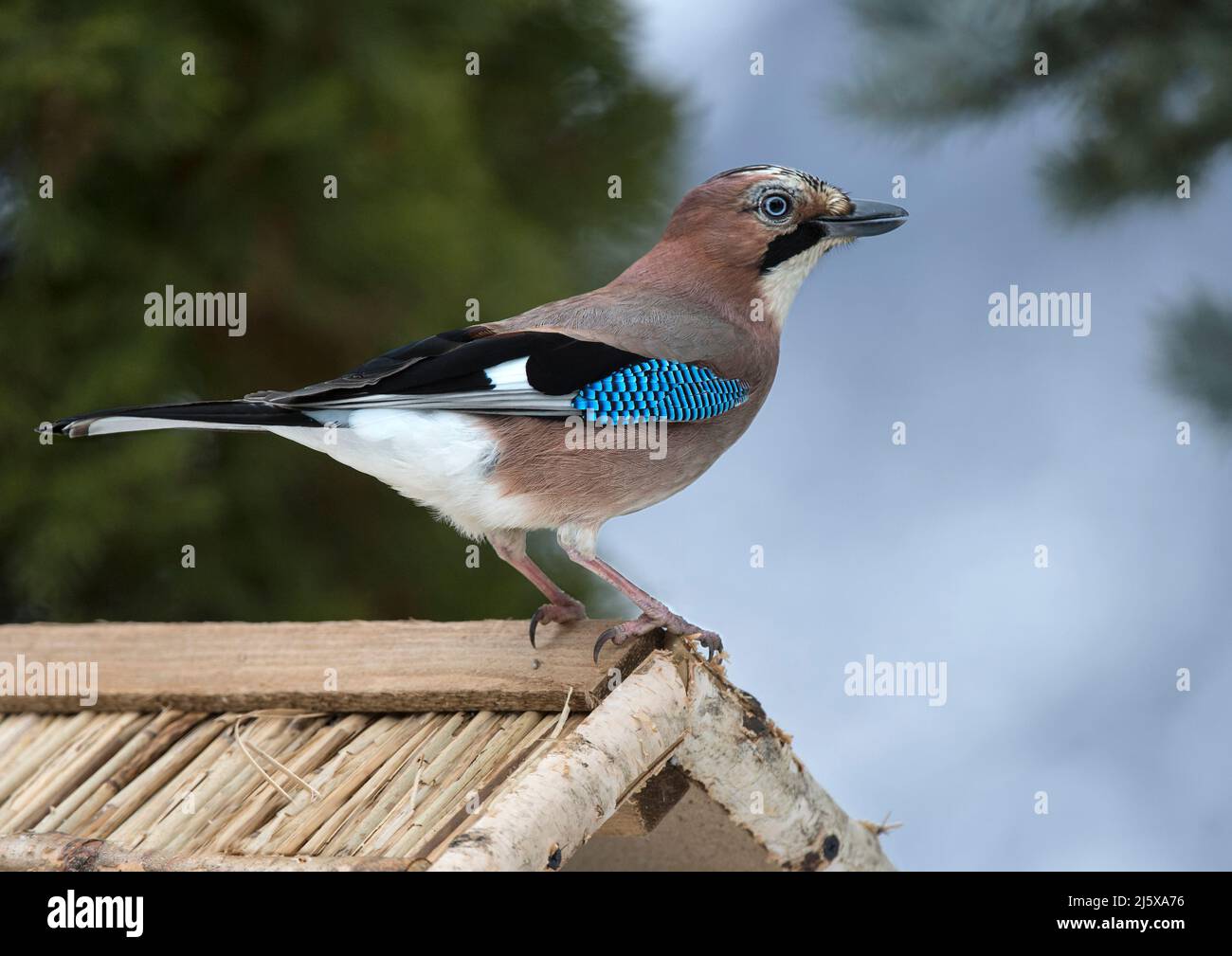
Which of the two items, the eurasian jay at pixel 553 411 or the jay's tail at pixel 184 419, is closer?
the jay's tail at pixel 184 419

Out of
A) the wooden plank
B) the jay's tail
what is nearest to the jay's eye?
the wooden plank

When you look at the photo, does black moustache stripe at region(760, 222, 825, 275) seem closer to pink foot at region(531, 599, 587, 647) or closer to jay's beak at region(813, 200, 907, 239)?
jay's beak at region(813, 200, 907, 239)

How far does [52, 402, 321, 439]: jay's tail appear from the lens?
202 centimetres

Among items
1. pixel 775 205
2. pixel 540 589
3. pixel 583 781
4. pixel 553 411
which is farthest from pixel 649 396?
pixel 583 781

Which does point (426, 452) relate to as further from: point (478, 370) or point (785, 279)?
point (785, 279)

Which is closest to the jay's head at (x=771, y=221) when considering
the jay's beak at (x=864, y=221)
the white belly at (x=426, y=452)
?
the jay's beak at (x=864, y=221)

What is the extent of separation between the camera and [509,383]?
2.26 metres

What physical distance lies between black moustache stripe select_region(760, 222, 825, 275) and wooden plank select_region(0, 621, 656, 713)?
72 centimetres

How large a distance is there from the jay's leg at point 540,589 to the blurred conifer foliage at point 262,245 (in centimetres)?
174

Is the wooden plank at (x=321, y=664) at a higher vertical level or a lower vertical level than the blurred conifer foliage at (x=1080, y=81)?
lower

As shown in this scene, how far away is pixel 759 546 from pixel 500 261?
194 centimetres

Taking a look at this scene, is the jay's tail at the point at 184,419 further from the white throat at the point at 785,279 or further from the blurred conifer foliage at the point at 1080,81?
the blurred conifer foliage at the point at 1080,81

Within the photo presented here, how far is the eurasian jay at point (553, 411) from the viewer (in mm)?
2252
